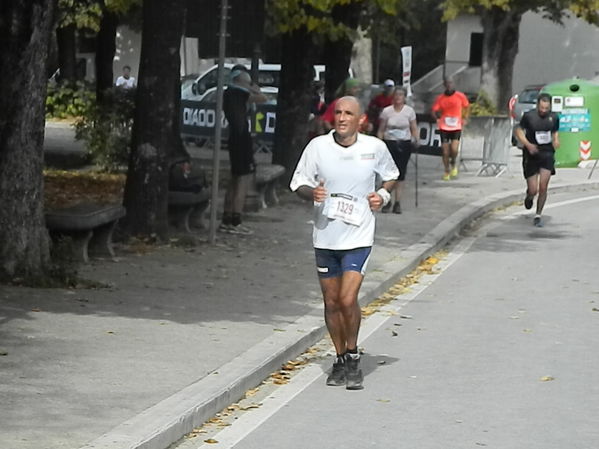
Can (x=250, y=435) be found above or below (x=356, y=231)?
below

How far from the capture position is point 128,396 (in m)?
8.82

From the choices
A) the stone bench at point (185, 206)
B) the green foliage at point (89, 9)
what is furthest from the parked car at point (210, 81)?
the stone bench at point (185, 206)

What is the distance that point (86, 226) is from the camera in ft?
47.8

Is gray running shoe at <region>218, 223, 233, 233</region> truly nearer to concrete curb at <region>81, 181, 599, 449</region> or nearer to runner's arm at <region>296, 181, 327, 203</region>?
concrete curb at <region>81, 181, 599, 449</region>

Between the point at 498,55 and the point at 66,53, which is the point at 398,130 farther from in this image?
the point at 498,55

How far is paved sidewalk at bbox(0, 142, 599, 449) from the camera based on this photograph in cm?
823

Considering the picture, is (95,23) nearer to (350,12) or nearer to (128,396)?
(350,12)

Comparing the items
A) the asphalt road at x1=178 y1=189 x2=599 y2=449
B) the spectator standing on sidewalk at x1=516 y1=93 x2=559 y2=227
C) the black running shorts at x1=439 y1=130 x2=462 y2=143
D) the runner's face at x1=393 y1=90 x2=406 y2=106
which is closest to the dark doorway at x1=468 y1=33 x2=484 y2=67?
the black running shorts at x1=439 y1=130 x2=462 y2=143

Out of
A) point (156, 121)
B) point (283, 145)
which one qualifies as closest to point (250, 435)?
point (156, 121)

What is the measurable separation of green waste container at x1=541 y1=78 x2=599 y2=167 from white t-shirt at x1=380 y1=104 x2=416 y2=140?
9.66 m

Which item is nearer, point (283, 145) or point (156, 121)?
point (156, 121)

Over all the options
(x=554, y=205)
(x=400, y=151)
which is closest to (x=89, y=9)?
(x=554, y=205)

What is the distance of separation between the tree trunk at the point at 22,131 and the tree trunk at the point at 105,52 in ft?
68.1

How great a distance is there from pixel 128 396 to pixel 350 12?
52.9 feet
